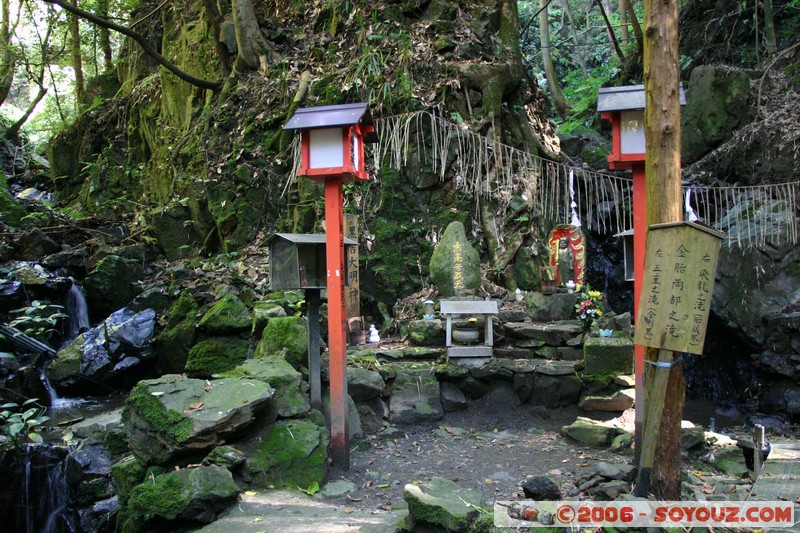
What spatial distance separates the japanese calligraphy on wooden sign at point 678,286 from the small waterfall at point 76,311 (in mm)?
10365

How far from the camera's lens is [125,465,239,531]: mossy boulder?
176 inches

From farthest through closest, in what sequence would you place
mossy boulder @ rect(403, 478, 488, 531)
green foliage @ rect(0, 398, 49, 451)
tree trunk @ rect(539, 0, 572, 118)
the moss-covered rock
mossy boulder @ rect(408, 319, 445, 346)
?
1. tree trunk @ rect(539, 0, 572, 118)
2. mossy boulder @ rect(408, 319, 445, 346)
3. green foliage @ rect(0, 398, 49, 451)
4. the moss-covered rock
5. mossy boulder @ rect(403, 478, 488, 531)

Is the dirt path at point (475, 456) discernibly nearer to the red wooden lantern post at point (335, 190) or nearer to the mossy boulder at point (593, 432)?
the mossy boulder at point (593, 432)

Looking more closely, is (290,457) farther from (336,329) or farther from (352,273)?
(352,273)

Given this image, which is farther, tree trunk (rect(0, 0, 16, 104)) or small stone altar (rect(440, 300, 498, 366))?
tree trunk (rect(0, 0, 16, 104))

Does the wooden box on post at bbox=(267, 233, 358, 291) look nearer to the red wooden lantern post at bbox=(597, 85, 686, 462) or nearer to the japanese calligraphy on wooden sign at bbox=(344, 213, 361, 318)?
the japanese calligraphy on wooden sign at bbox=(344, 213, 361, 318)

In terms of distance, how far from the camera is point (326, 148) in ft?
19.5

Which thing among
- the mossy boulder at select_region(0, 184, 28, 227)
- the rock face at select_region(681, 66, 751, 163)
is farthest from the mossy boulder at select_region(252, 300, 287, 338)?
the rock face at select_region(681, 66, 751, 163)

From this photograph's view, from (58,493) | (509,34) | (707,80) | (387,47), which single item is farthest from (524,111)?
(58,493)

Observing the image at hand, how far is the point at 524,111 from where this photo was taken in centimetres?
1287

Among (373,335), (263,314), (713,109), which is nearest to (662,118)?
(263,314)

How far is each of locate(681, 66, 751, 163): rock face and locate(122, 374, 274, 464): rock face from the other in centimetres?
1221

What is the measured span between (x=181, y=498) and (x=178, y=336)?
5.80 metres

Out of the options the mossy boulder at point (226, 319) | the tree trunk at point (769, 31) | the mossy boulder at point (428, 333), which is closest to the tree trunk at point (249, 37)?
the mossy boulder at point (226, 319)
